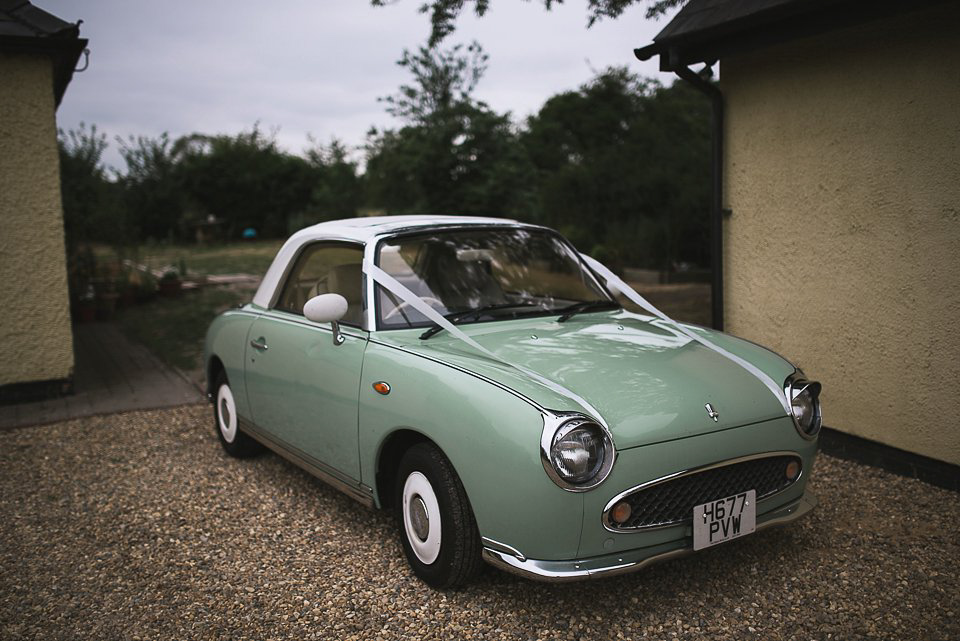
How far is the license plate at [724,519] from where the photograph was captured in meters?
2.58

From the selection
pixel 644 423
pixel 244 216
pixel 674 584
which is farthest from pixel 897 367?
pixel 244 216

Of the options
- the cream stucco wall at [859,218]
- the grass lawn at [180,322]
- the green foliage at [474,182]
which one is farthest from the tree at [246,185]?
the cream stucco wall at [859,218]

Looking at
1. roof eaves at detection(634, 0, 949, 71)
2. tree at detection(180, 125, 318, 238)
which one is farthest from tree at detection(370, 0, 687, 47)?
tree at detection(180, 125, 318, 238)

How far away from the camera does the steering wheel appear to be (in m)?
3.37

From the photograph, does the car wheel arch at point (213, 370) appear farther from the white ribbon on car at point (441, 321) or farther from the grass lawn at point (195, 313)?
the grass lawn at point (195, 313)

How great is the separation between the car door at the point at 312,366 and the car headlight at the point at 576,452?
3.71ft

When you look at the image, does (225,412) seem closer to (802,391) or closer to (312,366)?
(312,366)

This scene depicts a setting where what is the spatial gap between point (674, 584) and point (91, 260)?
11.1 m

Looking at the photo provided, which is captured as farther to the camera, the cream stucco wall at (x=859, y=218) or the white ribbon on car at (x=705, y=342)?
the cream stucco wall at (x=859, y=218)

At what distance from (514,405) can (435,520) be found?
2.13ft

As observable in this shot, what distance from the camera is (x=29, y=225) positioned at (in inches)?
231

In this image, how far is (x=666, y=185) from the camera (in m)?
15.1

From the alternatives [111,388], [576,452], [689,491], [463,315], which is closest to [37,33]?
[111,388]

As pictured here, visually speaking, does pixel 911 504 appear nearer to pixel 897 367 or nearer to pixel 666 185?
pixel 897 367
